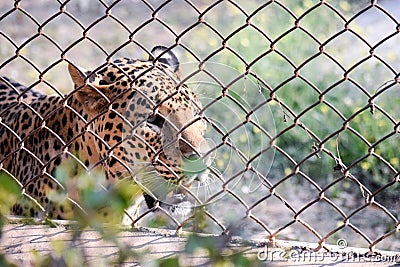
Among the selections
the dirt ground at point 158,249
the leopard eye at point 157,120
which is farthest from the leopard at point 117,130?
the dirt ground at point 158,249

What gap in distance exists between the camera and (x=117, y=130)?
3.57 m

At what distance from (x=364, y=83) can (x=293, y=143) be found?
2.56ft

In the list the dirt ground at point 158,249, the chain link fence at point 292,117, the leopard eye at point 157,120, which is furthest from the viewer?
the chain link fence at point 292,117

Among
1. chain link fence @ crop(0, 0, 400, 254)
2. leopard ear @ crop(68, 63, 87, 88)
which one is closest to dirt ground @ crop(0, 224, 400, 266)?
chain link fence @ crop(0, 0, 400, 254)

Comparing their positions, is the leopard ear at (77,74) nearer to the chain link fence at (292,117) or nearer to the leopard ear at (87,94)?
the leopard ear at (87,94)

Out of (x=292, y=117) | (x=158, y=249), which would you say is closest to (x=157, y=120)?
(x=158, y=249)

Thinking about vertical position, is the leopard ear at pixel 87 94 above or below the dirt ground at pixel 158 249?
above

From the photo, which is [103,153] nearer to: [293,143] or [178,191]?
[178,191]

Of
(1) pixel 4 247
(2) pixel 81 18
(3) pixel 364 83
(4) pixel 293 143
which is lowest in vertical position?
(1) pixel 4 247

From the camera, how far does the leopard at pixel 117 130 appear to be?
3314 millimetres

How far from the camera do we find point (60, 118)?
3752mm

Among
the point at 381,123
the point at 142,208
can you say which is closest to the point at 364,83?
the point at 381,123

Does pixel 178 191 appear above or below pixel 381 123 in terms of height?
below

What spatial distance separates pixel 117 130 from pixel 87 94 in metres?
0.21
